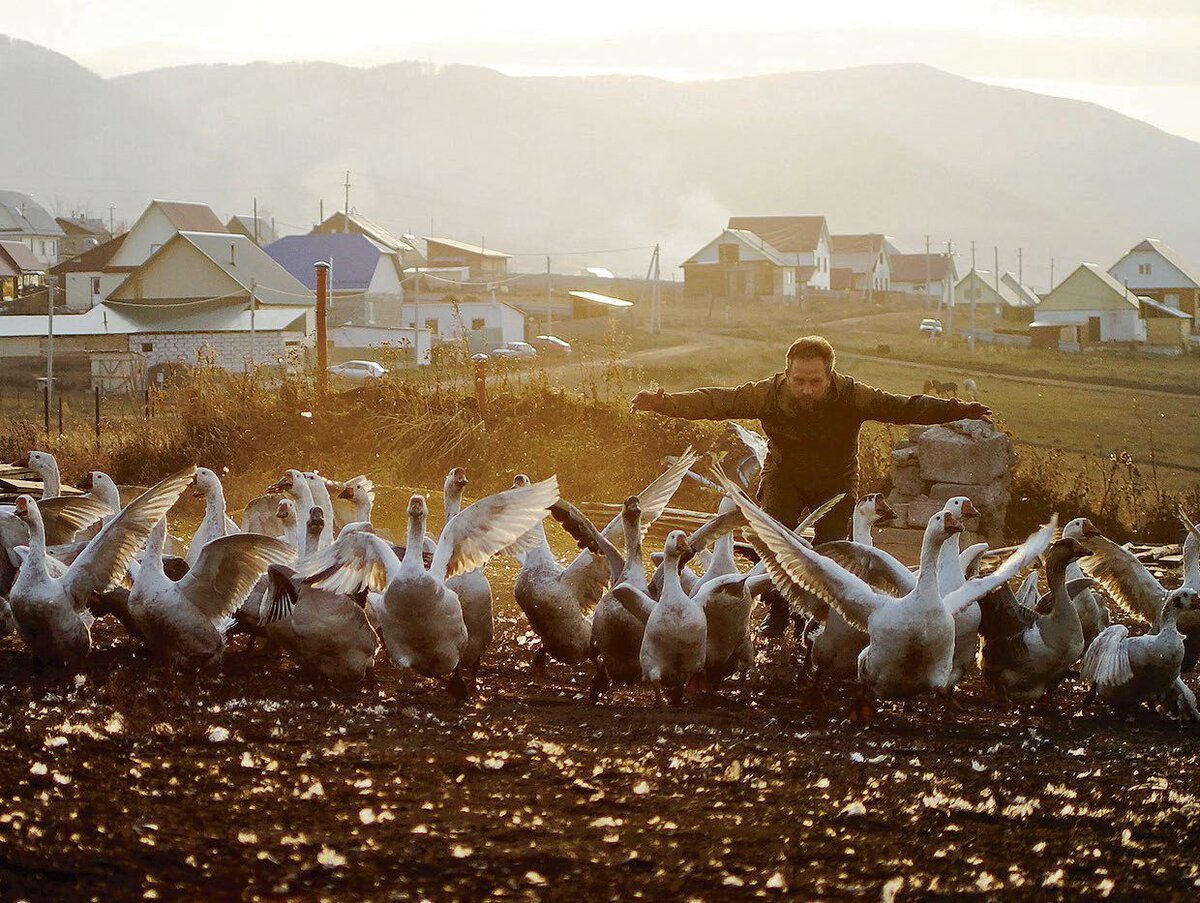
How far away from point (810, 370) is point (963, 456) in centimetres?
542

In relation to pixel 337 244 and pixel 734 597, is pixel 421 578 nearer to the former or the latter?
pixel 734 597

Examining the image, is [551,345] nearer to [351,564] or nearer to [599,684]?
[351,564]

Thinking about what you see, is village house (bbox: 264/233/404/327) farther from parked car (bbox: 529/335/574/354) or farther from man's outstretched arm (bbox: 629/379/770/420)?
man's outstretched arm (bbox: 629/379/770/420)

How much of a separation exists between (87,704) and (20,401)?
28.4 m

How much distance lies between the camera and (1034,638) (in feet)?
27.9

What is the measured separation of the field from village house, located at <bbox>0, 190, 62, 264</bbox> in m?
78.0

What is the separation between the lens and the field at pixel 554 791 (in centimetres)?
534

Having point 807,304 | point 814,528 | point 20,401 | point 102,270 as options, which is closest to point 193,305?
point 20,401

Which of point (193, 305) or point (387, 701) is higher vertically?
point (193, 305)

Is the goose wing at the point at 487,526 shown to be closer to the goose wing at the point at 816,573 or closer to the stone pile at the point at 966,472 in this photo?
the goose wing at the point at 816,573

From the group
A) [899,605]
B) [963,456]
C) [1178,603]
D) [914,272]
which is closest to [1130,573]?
[1178,603]

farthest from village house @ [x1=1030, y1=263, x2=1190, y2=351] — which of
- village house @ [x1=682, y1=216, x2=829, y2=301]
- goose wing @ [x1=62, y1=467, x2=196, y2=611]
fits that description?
goose wing @ [x1=62, y1=467, x2=196, y2=611]

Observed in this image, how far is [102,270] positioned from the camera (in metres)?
62.7

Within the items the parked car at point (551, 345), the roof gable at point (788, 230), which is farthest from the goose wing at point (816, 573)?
the roof gable at point (788, 230)
